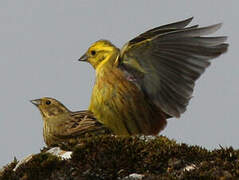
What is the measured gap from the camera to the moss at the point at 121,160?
744 centimetres

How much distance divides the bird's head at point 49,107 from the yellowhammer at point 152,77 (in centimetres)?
88

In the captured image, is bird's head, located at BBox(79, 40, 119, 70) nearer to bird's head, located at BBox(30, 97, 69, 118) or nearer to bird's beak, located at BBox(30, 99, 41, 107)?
bird's head, located at BBox(30, 97, 69, 118)

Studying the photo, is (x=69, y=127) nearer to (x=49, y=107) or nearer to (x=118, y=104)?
(x=118, y=104)

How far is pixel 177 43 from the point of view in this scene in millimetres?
9039

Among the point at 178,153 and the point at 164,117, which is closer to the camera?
the point at 178,153

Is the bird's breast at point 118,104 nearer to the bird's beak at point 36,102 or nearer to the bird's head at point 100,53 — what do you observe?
the bird's head at point 100,53

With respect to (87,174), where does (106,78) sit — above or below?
above

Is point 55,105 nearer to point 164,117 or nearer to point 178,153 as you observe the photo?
point 164,117

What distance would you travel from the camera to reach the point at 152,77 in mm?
9148

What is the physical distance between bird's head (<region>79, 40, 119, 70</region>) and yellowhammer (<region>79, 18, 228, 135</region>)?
23 centimetres

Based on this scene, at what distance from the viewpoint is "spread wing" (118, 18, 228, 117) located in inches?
351

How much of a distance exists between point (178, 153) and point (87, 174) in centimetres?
133

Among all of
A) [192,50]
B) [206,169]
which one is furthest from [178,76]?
[206,169]

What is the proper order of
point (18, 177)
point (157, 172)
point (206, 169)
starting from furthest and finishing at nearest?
point (18, 177), point (157, 172), point (206, 169)
